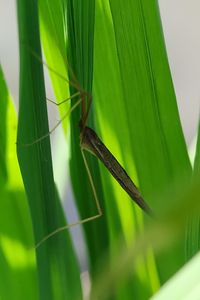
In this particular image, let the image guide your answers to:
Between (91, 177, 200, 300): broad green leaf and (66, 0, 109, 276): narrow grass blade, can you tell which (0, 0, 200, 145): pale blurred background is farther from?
(91, 177, 200, 300): broad green leaf

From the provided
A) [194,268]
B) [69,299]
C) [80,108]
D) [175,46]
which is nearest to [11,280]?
[69,299]

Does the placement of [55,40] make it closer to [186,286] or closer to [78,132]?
[78,132]

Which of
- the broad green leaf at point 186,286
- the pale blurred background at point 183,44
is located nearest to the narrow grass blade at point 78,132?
the broad green leaf at point 186,286

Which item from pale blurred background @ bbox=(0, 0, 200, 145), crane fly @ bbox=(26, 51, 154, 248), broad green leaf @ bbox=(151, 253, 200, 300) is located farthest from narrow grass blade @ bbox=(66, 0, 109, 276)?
pale blurred background @ bbox=(0, 0, 200, 145)

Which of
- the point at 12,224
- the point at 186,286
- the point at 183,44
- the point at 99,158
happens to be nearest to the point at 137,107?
the point at 99,158

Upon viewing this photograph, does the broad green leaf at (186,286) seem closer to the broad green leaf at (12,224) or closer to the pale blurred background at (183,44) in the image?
the broad green leaf at (12,224)
